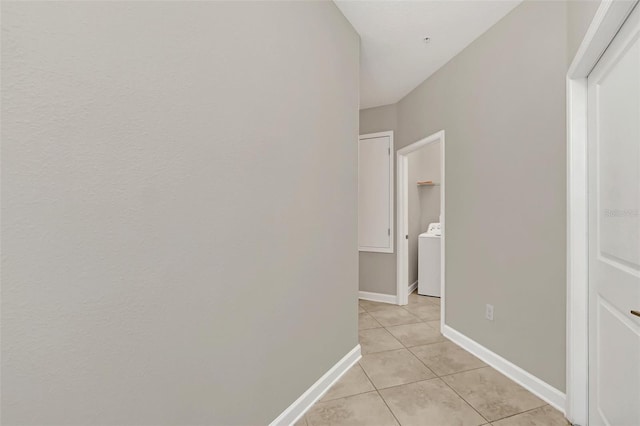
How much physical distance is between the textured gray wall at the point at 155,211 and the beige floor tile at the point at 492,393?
111 cm

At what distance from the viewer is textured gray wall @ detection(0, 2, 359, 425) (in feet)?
2.44

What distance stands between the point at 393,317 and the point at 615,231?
2.51m

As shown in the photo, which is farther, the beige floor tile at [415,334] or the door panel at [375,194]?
the door panel at [375,194]

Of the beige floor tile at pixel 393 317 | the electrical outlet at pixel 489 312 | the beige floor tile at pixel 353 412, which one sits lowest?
the beige floor tile at pixel 393 317

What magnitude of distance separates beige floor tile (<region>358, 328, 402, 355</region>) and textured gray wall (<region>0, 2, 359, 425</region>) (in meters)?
1.07

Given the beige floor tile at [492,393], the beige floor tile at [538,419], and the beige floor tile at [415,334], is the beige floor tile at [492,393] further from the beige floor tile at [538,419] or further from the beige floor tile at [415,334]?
the beige floor tile at [415,334]

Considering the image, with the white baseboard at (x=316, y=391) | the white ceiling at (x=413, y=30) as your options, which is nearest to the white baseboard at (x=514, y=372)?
the white baseboard at (x=316, y=391)

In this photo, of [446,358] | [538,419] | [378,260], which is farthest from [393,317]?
[538,419]

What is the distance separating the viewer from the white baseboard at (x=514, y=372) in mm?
1937

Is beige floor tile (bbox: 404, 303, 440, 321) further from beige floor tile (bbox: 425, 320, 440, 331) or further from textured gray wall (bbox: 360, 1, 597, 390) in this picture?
textured gray wall (bbox: 360, 1, 597, 390)

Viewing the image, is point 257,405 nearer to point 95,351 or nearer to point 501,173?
point 95,351

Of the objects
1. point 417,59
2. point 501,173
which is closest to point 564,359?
point 501,173

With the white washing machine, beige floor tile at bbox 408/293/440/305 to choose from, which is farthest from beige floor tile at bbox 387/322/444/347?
the white washing machine

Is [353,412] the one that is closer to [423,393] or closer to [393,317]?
[423,393]
